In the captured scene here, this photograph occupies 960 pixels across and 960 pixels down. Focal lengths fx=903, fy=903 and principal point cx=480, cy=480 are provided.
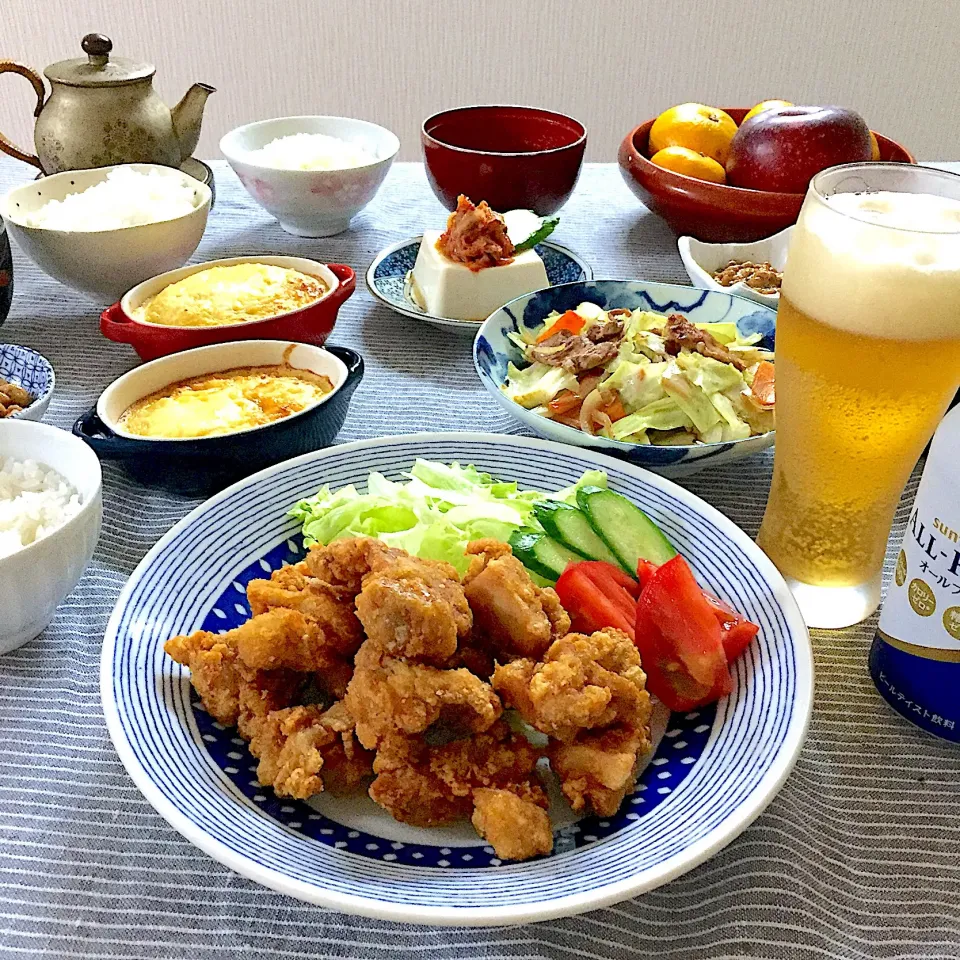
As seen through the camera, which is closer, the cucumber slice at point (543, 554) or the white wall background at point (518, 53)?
the cucumber slice at point (543, 554)

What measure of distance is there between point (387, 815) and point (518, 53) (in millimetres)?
5022

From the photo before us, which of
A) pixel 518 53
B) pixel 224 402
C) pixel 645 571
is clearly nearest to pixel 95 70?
pixel 224 402

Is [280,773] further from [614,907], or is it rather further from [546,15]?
A: [546,15]

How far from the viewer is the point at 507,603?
113cm

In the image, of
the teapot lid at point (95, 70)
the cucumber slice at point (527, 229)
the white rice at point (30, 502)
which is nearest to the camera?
the white rice at point (30, 502)

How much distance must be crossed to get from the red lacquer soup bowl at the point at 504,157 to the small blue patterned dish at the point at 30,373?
123 cm

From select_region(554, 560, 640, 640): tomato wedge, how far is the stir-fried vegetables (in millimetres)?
452

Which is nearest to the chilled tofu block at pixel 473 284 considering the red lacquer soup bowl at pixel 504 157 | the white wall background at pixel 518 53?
the red lacquer soup bowl at pixel 504 157

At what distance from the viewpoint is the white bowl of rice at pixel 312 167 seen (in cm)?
249

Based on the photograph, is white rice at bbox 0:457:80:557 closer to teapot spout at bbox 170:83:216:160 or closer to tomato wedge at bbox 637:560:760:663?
tomato wedge at bbox 637:560:760:663

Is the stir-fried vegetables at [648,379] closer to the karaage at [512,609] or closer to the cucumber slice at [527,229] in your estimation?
the cucumber slice at [527,229]

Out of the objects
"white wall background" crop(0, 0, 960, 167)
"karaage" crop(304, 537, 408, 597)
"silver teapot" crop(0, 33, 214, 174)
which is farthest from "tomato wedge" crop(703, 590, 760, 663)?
"white wall background" crop(0, 0, 960, 167)

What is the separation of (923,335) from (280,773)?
3.15ft

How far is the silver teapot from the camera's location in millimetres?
2412
